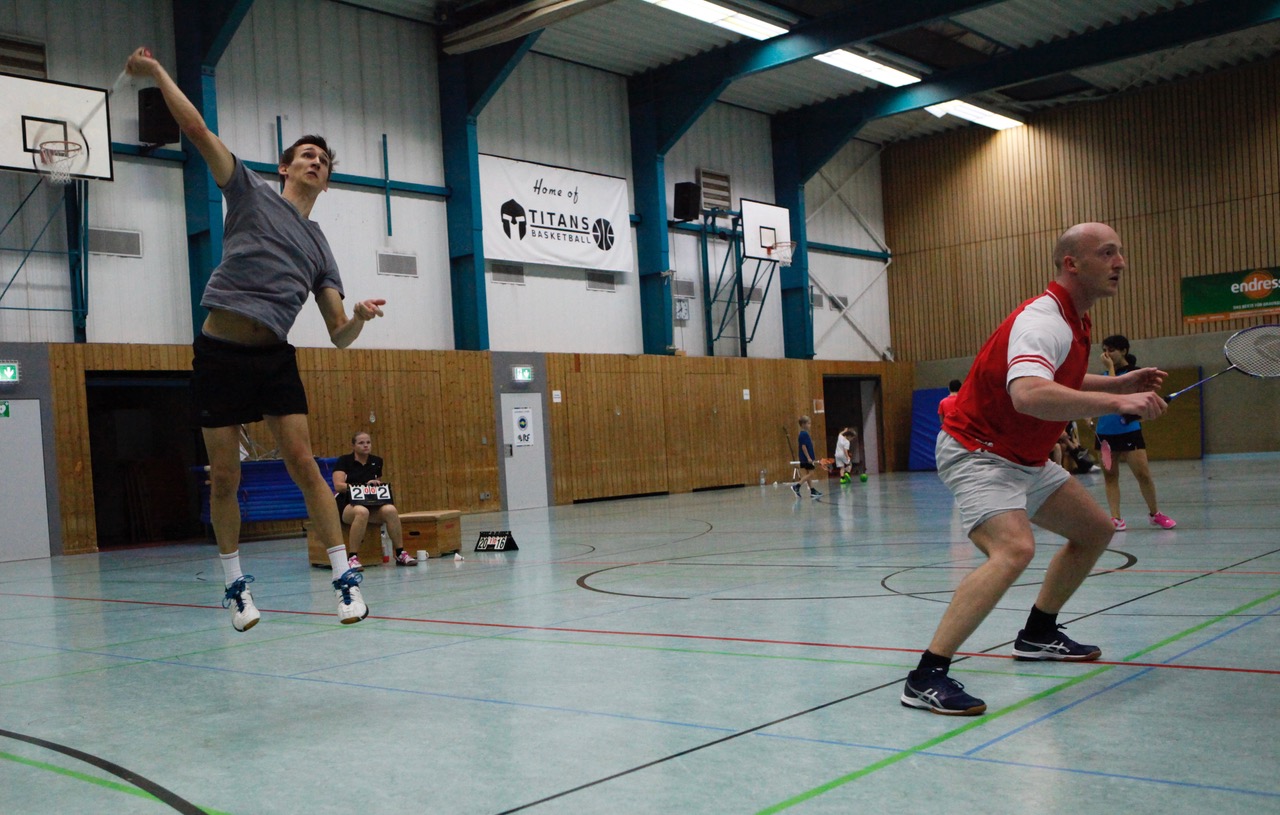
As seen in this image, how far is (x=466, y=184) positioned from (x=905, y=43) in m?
10.9

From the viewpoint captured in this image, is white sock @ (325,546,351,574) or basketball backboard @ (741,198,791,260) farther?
basketball backboard @ (741,198,791,260)

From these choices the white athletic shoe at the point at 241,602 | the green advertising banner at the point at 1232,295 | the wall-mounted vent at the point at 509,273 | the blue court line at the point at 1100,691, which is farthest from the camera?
the green advertising banner at the point at 1232,295

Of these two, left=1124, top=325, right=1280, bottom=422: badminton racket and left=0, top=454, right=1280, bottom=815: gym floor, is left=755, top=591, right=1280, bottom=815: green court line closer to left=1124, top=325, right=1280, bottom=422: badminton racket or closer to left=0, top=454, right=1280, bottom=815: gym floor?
left=0, top=454, right=1280, bottom=815: gym floor

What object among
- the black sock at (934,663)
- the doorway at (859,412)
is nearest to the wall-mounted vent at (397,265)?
the doorway at (859,412)

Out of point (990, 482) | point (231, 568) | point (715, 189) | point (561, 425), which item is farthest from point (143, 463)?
point (990, 482)

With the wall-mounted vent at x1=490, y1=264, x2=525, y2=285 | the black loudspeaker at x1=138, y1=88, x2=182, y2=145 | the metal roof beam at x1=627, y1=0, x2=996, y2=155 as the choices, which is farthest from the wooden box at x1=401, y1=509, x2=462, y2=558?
the metal roof beam at x1=627, y1=0, x2=996, y2=155

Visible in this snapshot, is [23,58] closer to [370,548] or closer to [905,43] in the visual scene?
[370,548]

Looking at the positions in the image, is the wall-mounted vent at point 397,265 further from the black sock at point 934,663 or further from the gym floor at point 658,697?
the black sock at point 934,663

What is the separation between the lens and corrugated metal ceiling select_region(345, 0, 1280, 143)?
2273 centimetres

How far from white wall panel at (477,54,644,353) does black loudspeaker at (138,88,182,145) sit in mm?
6906

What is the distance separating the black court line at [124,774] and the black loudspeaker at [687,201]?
2323cm

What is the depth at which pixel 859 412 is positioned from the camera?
32.6m

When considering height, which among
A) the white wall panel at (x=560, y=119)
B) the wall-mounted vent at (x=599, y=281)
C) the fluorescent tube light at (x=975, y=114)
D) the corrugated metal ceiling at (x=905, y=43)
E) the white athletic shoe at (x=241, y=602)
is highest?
the corrugated metal ceiling at (x=905, y=43)

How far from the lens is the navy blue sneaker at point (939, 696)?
3.84 metres
